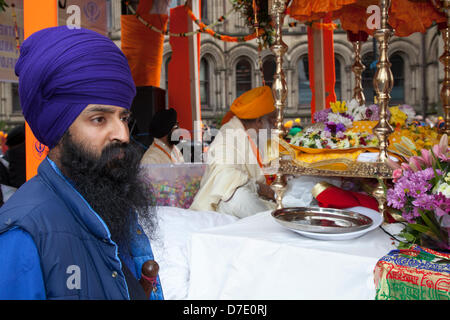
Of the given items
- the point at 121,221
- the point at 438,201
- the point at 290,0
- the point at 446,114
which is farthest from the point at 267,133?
the point at 121,221

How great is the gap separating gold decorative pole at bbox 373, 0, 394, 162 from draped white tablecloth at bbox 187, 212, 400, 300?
24.3 inches

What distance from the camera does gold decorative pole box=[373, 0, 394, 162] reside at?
230cm

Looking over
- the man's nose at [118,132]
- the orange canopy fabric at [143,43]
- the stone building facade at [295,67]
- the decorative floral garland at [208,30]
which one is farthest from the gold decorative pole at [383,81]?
the stone building facade at [295,67]

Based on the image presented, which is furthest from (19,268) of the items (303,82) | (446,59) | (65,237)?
(303,82)

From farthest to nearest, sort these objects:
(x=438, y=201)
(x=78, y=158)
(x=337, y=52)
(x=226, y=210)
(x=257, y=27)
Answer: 1. (x=337, y=52)
2. (x=257, y=27)
3. (x=226, y=210)
4. (x=438, y=201)
5. (x=78, y=158)

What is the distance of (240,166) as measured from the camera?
3.51 metres

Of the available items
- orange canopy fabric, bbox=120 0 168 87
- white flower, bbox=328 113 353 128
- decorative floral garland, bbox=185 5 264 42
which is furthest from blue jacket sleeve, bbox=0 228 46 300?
orange canopy fabric, bbox=120 0 168 87

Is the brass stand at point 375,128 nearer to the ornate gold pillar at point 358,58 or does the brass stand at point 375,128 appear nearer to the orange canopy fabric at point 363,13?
the orange canopy fabric at point 363,13

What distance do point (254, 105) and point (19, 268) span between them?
3.07m

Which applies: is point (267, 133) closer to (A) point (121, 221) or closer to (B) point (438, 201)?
(B) point (438, 201)

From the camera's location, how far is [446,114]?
3906 mm

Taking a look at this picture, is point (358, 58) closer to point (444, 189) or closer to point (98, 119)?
point (444, 189)
